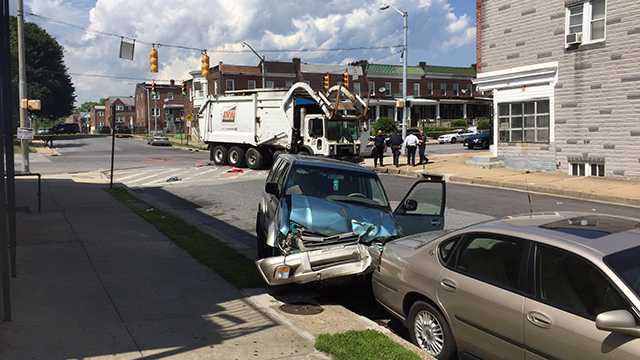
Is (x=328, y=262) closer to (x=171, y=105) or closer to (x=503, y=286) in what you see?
(x=503, y=286)

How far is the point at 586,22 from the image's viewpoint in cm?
2056

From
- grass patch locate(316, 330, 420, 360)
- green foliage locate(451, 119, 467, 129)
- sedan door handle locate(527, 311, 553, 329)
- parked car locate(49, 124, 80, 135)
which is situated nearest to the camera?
sedan door handle locate(527, 311, 553, 329)

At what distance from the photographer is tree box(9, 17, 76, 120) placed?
249 feet

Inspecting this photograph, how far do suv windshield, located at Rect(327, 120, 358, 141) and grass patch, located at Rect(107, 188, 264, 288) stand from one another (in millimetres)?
12726

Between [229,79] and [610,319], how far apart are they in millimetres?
62144

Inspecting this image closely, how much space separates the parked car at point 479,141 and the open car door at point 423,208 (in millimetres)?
35066

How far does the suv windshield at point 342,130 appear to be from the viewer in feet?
85.8

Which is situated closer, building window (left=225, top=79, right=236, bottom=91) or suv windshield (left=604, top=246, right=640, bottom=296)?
suv windshield (left=604, top=246, right=640, bottom=296)

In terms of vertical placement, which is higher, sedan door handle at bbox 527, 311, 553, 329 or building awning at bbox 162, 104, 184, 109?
building awning at bbox 162, 104, 184, 109

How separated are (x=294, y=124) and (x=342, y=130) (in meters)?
2.18

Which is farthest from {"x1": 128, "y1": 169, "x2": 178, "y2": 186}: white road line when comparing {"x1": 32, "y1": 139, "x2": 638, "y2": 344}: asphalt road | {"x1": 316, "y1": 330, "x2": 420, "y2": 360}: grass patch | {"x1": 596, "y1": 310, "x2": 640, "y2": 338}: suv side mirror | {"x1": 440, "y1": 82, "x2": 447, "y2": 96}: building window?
{"x1": 440, "y1": 82, "x2": 447, "y2": 96}: building window

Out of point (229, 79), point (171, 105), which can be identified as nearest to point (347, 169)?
point (229, 79)

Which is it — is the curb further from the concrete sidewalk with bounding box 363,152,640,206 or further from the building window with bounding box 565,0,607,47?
the building window with bounding box 565,0,607,47

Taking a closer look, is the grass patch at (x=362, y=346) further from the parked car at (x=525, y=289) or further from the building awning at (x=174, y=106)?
the building awning at (x=174, y=106)
